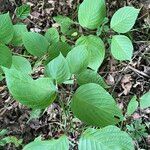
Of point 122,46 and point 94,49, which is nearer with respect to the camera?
point 94,49

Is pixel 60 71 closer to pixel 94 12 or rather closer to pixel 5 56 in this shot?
pixel 5 56

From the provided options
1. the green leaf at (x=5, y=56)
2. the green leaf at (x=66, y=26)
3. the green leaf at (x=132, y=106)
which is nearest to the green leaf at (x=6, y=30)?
the green leaf at (x=5, y=56)

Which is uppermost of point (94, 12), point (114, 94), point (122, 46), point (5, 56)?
point (94, 12)

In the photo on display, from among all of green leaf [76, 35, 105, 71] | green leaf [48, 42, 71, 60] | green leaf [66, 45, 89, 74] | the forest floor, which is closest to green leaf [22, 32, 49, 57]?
green leaf [48, 42, 71, 60]

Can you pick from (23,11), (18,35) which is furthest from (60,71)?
(23,11)

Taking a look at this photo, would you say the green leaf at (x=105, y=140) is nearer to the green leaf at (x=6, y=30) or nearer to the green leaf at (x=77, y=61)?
the green leaf at (x=77, y=61)
